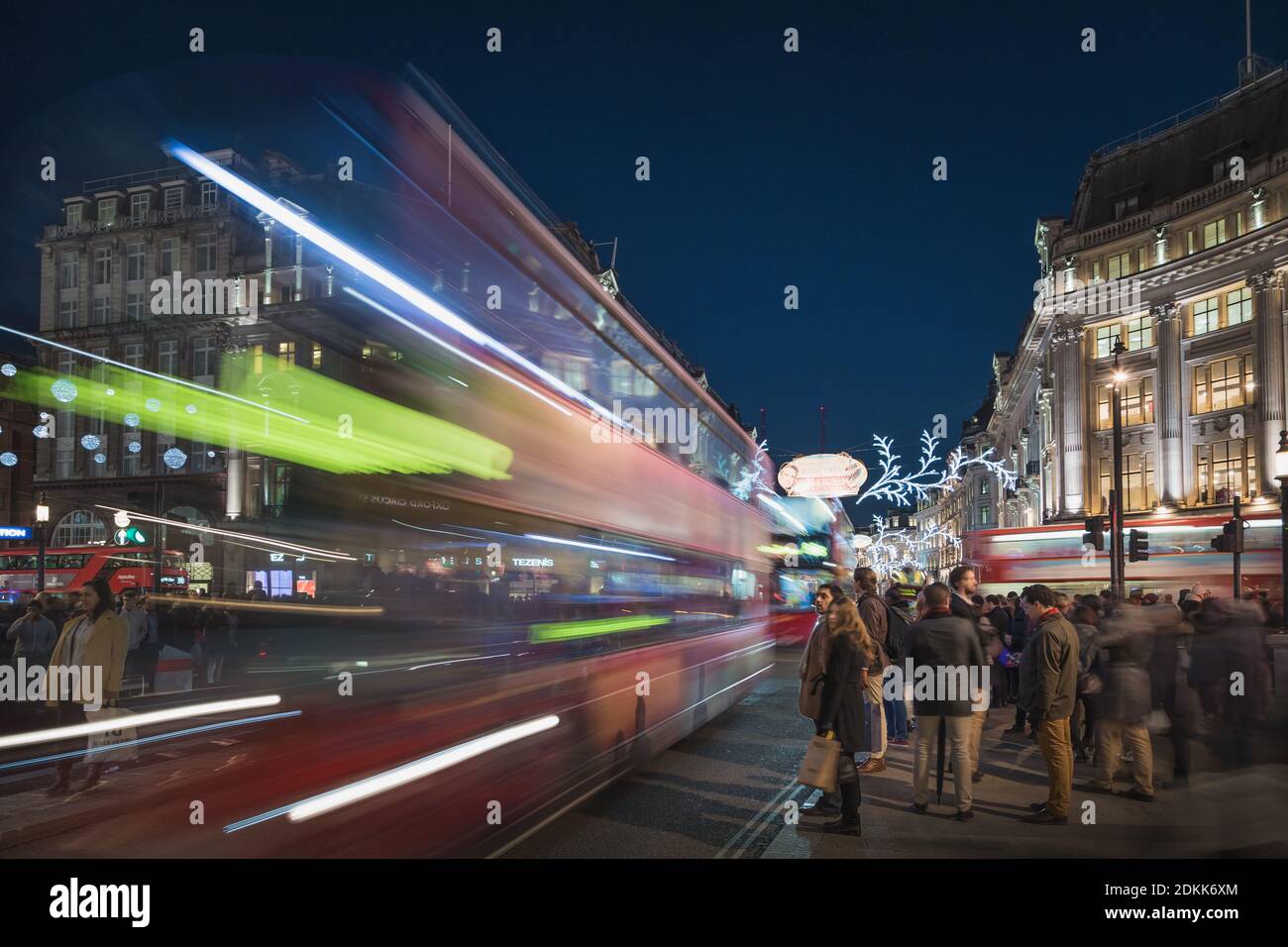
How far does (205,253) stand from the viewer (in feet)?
25.3

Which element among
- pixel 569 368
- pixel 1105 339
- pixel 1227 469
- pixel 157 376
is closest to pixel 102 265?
pixel 157 376

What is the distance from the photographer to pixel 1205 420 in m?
42.4

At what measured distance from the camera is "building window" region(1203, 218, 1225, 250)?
4153 centimetres

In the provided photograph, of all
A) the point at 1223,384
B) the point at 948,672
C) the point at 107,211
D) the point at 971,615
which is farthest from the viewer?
the point at 1223,384

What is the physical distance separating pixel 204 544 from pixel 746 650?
24.4m

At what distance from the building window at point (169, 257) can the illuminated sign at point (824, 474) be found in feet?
58.6

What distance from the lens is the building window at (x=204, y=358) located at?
259 inches

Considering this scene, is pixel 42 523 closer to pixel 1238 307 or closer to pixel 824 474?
pixel 824 474

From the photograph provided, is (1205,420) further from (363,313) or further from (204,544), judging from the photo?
(363,313)

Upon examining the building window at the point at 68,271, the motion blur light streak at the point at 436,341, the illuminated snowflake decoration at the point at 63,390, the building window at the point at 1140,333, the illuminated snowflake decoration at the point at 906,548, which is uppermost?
the building window at the point at 1140,333

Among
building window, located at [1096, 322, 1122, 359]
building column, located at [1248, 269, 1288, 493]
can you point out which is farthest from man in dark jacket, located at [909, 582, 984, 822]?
building window, located at [1096, 322, 1122, 359]

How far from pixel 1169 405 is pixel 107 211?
46.9 metres

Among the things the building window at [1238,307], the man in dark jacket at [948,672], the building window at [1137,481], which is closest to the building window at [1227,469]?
the building window at [1137,481]

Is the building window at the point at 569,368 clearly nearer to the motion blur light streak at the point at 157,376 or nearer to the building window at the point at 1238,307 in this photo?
the motion blur light streak at the point at 157,376
